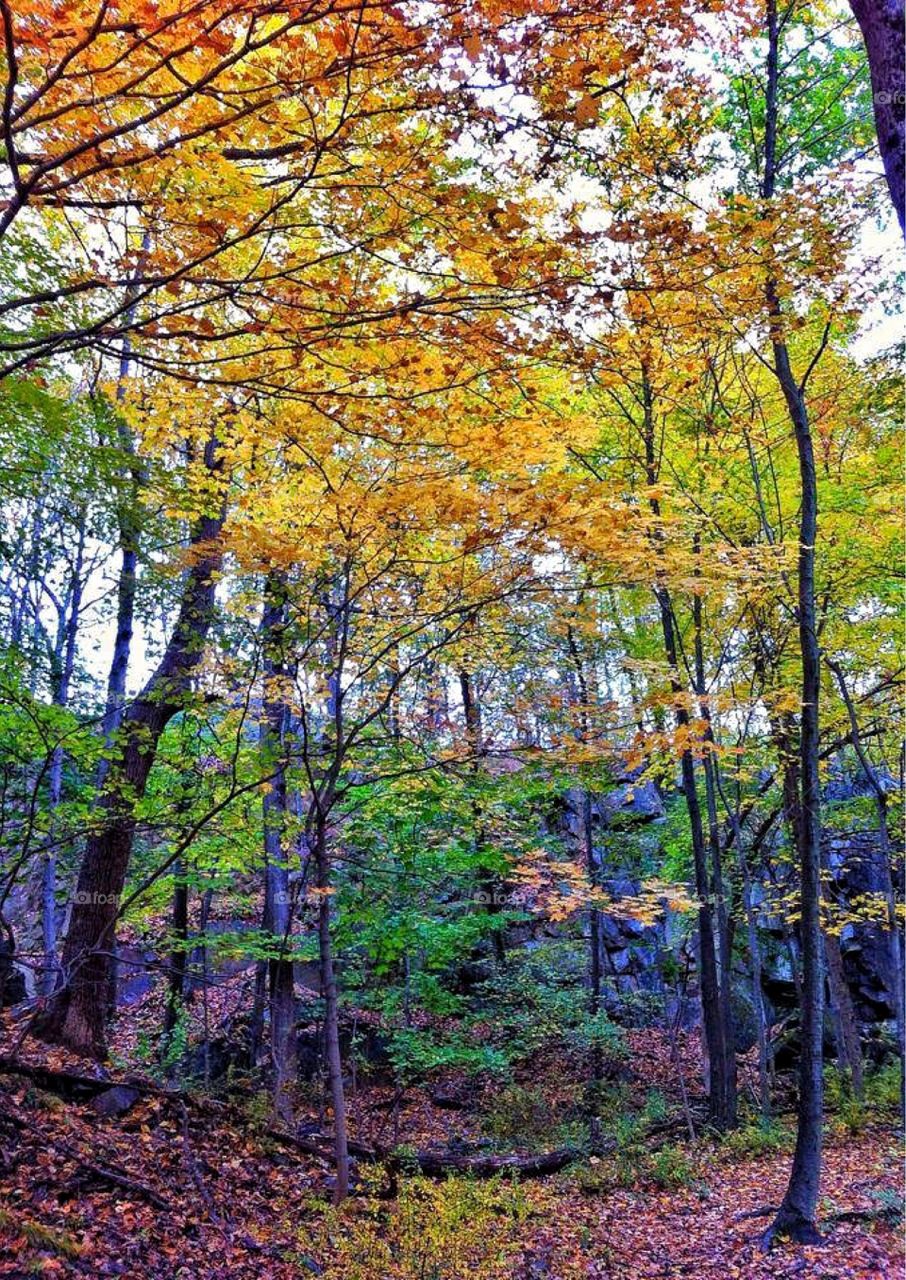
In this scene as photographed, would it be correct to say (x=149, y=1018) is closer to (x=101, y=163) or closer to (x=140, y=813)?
(x=140, y=813)

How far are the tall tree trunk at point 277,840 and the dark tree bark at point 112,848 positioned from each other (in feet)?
2.13

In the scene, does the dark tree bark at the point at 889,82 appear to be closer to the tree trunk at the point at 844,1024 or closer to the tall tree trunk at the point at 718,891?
the tall tree trunk at the point at 718,891

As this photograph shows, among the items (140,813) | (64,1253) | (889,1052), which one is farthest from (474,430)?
(889,1052)

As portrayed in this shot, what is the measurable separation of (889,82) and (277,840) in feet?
29.7

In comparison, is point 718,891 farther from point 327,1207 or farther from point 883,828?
point 327,1207

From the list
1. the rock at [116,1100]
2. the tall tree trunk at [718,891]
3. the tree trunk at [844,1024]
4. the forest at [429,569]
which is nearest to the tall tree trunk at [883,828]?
the forest at [429,569]

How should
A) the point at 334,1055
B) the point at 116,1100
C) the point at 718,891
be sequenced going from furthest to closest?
the point at 718,891 → the point at 116,1100 → the point at 334,1055

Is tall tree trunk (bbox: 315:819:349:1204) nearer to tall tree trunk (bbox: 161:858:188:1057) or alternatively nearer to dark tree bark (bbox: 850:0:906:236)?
tall tree trunk (bbox: 161:858:188:1057)

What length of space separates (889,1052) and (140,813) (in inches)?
535

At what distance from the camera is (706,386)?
873 centimetres

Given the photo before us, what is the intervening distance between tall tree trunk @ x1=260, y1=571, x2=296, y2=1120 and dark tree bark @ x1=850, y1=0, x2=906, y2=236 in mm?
4526

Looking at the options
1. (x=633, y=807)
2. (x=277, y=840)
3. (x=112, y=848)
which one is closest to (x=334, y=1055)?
(x=112, y=848)

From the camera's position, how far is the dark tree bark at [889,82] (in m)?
2.16

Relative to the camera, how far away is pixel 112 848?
22.8 ft
